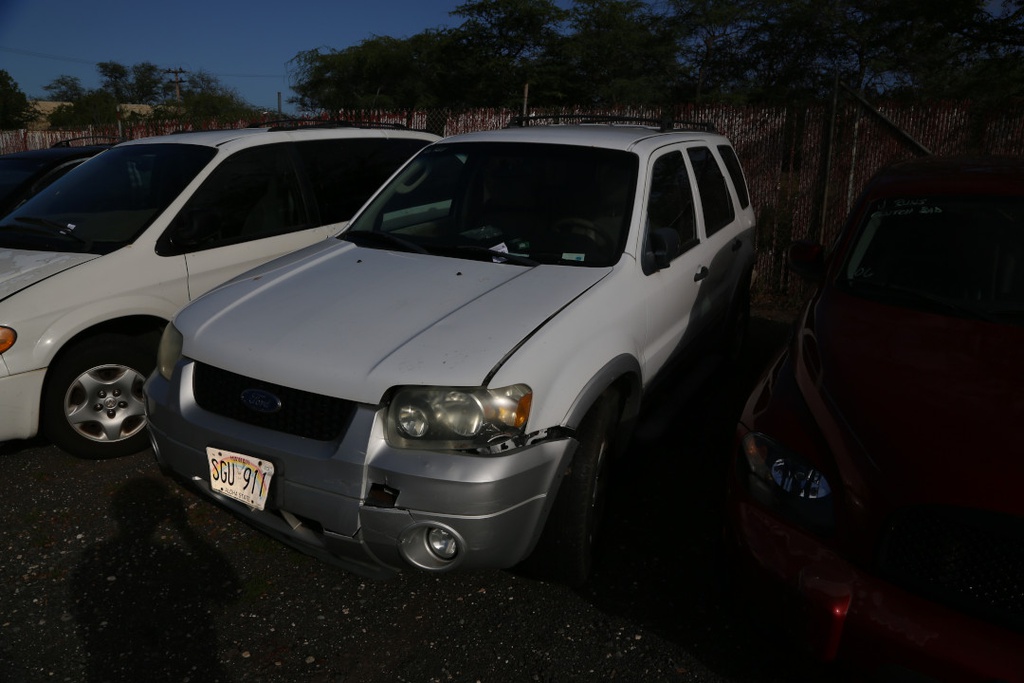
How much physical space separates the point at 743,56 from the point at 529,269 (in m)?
26.6

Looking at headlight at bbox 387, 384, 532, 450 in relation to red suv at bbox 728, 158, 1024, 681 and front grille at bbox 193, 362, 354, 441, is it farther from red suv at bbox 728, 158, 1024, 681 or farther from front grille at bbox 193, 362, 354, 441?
red suv at bbox 728, 158, 1024, 681

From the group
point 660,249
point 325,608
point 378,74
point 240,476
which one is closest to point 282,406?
point 240,476

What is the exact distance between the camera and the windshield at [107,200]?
4355 millimetres

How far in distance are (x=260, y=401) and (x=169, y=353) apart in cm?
67

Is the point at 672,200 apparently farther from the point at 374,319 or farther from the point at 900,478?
the point at 900,478

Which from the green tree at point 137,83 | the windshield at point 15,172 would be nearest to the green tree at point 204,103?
the green tree at point 137,83

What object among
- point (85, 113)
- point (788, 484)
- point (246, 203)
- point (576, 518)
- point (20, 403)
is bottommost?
point (576, 518)

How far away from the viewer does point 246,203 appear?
486cm

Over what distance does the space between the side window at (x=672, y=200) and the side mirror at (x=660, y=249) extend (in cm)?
11

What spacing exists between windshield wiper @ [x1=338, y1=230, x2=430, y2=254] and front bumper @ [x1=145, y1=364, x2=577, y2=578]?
131cm

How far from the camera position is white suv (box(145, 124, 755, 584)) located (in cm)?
251

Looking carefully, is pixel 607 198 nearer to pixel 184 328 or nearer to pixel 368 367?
pixel 368 367

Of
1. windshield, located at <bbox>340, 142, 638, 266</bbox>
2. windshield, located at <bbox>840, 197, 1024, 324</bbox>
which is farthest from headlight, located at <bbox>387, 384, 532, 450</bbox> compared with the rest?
windshield, located at <bbox>840, 197, 1024, 324</bbox>

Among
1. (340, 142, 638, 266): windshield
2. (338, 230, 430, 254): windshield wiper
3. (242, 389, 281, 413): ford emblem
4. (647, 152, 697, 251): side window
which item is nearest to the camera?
(242, 389, 281, 413): ford emblem
